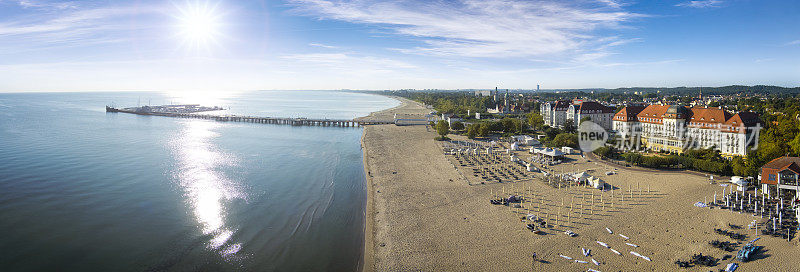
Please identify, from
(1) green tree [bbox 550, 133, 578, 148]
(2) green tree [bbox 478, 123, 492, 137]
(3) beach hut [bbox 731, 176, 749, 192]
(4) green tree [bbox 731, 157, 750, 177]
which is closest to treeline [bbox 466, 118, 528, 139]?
(2) green tree [bbox 478, 123, 492, 137]

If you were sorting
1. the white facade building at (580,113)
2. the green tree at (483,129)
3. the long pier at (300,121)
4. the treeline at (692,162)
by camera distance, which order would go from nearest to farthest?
1. the treeline at (692,162)
2. the green tree at (483,129)
3. the white facade building at (580,113)
4. the long pier at (300,121)

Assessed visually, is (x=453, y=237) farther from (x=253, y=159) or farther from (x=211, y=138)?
(x=211, y=138)

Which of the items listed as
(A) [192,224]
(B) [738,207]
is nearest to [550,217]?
(B) [738,207]

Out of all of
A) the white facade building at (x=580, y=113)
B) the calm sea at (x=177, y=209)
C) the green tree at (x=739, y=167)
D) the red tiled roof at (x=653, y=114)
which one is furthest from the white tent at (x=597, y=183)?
the white facade building at (x=580, y=113)

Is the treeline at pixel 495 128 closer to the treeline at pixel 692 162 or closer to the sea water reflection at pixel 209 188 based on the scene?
the treeline at pixel 692 162

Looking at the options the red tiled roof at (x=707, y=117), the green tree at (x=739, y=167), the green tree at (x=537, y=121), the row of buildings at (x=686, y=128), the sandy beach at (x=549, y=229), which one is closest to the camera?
the sandy beach at (x=549, y=229)

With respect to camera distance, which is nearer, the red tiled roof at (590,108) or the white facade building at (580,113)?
the red tiled roof at (590,108)
